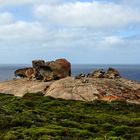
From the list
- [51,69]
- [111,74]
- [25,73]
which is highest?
[51,69]

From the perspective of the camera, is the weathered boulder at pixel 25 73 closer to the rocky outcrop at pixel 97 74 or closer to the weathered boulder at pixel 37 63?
the weathered boulder at pixel 37 63

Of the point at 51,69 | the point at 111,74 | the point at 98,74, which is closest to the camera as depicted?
the point at 98,74

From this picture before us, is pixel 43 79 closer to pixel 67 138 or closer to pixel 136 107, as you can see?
pixel 136 107

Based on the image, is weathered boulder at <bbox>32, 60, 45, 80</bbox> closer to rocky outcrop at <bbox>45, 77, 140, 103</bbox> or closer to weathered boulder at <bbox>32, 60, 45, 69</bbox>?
weathered boulder at <bbox>32, 60, 45, 69</bbox>

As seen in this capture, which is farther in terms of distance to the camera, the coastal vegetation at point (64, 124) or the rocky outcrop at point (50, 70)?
the rocky outcrop at point (50, 70)

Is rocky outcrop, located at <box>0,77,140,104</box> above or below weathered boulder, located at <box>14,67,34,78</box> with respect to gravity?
below

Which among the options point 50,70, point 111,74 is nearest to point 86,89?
point 111,74

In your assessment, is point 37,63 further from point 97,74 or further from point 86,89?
point 86,89

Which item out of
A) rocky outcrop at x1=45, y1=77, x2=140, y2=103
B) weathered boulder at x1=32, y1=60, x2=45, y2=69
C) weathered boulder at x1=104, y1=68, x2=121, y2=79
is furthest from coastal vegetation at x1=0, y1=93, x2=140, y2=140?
weathered boulder at x1=32, y1=60, x2=45, y2=69

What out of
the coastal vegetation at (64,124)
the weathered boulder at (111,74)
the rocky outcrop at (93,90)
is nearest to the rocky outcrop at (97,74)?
the weathered boulder at (111,74)

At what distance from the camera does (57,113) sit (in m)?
38.3

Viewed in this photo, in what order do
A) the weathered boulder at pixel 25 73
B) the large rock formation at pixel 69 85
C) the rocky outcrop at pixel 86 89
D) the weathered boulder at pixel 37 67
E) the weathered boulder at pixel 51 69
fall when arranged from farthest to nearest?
the weathered boulder at pixel 25 73 → the weathered boulder at pixel 37 67 → the weathered boulder at pixel 51 69 → the large rock formation at pixel 69 85 → the rocky outcrop at pixel 86 89

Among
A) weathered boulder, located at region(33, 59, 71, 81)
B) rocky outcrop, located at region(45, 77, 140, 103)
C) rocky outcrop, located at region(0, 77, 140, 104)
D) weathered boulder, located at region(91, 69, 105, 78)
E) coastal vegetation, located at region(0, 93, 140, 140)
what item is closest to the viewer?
coastal vegetation, located at region(0, 93, 140, 140)

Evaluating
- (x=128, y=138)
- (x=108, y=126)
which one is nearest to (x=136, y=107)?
(x=108, y=126)
